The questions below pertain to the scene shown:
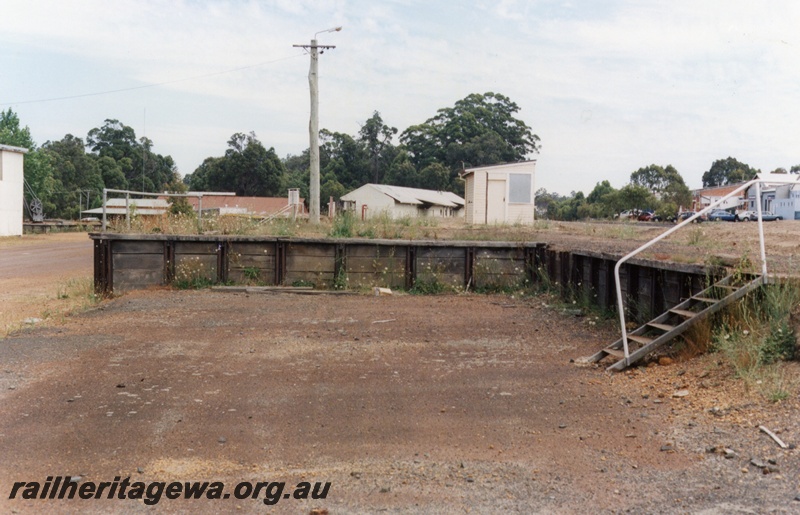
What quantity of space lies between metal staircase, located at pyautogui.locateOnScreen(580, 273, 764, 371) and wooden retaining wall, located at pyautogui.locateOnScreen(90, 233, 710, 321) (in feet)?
21.6

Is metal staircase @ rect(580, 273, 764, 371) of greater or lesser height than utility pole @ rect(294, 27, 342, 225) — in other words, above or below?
below

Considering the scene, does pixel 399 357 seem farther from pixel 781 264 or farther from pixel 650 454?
pixel 781 264

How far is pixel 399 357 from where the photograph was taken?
8.94 meters

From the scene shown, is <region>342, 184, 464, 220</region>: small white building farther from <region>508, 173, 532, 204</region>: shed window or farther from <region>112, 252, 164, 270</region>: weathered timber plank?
<region>112, 252, 164, 270</region>: weathered timber plank

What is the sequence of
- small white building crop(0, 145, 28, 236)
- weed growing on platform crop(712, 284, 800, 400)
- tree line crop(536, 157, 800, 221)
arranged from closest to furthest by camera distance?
weed growing on platform crop(712, 284, 800, 400), small white building crop(0, 145, 28, 236), tree line crop(536, 157, 800, 221)

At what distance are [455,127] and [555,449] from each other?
80.5 m

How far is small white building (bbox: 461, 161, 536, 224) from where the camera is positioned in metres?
30.5

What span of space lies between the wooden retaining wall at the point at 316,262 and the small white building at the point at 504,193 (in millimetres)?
14620

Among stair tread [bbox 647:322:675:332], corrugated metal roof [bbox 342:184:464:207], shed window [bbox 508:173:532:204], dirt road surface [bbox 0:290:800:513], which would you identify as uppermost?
corrugated metal roof [bbox 342:184:464:207]

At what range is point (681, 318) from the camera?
27.2 ft

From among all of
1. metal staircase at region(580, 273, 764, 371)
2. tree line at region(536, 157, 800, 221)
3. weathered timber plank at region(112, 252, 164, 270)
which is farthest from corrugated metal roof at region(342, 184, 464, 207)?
metal staircase at region(580, 273, 764, 371)

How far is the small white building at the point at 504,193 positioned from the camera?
3048cm

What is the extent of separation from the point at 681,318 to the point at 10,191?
125 feet

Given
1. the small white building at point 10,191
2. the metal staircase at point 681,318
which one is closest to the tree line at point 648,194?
the metal staircase at point 681,318
